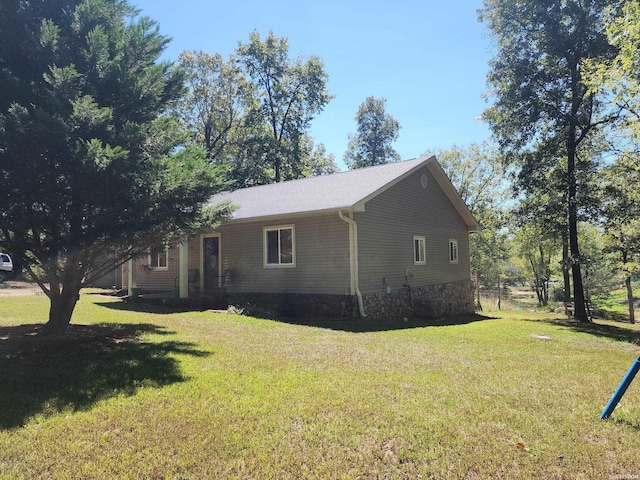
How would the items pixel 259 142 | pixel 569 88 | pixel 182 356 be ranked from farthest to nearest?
pixel 259 142
pixel 569 88
pixel 182 356

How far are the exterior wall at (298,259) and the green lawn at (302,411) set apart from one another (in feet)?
14.3

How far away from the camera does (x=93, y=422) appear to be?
11.8 feet

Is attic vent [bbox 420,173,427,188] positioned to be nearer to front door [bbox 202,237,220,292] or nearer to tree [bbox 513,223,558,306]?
front door [bbox 202,237,220,292]

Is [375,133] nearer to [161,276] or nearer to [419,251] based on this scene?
[419,251]

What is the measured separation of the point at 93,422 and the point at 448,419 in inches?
127

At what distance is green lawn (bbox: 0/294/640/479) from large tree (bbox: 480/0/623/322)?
11.3 metres

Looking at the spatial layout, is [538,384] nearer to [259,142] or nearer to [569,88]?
[569,88]

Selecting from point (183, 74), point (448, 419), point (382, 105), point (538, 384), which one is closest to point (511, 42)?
point (183, 74)

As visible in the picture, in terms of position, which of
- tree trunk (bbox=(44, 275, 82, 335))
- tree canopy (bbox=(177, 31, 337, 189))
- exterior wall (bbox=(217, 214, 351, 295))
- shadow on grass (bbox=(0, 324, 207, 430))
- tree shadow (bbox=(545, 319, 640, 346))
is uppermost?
tree canopy (bbox=(177, 31, 337, 189))

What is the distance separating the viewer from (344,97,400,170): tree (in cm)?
3888

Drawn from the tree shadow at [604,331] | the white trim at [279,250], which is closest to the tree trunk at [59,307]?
the white trim at [279,250]

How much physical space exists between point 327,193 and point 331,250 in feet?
6.82

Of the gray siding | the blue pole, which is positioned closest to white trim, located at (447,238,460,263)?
the gray siding

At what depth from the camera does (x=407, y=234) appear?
46.3 feet
